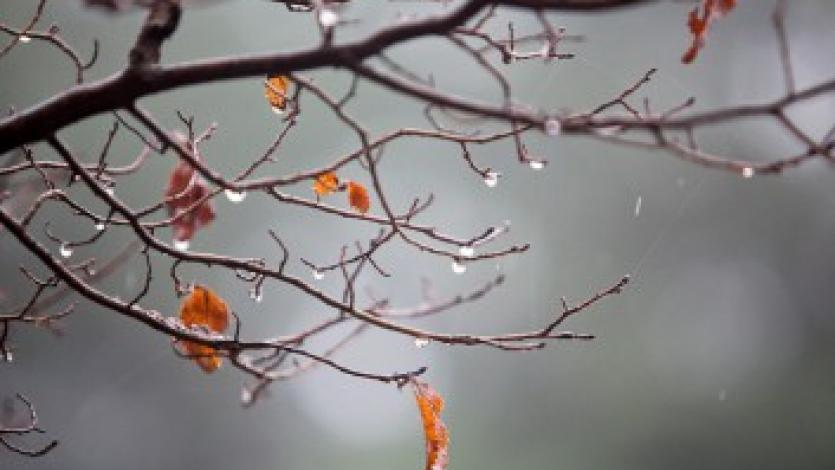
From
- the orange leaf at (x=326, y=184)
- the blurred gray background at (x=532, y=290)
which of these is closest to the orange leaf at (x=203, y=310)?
the orange leaf at (x=326, y=184)

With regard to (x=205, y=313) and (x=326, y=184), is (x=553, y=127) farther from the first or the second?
(x=205, y=313)

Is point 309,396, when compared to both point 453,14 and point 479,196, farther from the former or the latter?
point 453,14

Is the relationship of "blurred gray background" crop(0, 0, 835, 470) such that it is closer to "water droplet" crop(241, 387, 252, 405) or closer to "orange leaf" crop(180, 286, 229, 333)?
"water droplet" crop(241, 387, 252, 405)

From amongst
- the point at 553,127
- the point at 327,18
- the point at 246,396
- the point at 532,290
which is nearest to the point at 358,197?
the point at 246,396

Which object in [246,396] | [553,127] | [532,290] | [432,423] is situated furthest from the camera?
[532,290]

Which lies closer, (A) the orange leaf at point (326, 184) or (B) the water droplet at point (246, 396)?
(A) the orange leaf at point (326, 184)

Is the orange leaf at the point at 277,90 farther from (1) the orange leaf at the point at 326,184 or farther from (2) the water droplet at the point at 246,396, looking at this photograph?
(2) the water droplet at the point at 246,396

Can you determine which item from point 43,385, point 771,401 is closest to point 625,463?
point 771,401
